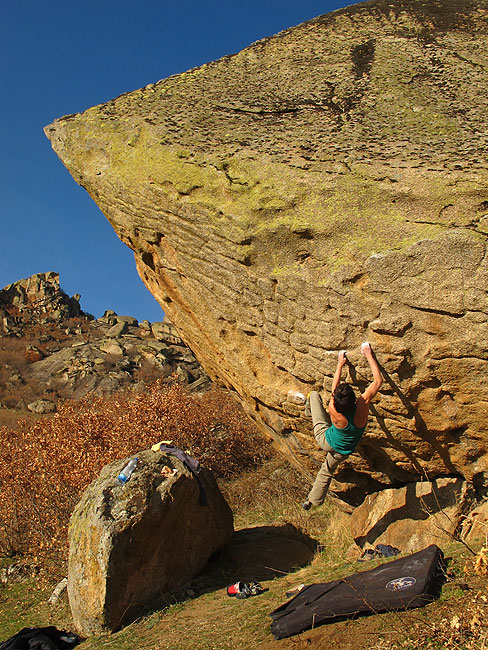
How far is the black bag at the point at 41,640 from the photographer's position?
16.8 feet

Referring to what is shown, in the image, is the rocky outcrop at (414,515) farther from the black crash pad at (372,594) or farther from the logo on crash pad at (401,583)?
the logo on crash pad at (401,583)

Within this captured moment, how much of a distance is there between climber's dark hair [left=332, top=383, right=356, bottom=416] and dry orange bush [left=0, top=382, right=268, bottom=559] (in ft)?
18.5

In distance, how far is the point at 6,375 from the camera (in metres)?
24.9

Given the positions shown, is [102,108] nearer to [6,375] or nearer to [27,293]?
[6,375]

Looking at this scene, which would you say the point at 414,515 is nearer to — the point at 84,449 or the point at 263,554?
the point at 263,554

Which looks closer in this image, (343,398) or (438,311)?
(438,311)

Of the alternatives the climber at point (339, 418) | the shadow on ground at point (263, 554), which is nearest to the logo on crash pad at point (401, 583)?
the climber at point (339, 418)

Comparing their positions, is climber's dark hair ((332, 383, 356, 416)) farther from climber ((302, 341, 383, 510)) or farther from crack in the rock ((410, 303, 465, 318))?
crack in the rock ((410, 303, 465, 318))

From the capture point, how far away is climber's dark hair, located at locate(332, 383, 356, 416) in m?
4.65

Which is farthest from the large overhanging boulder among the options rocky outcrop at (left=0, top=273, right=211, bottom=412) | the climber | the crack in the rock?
rocky outcrop at (left=0, top=273, right=211, bottom=412)

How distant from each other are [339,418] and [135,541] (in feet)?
8.50

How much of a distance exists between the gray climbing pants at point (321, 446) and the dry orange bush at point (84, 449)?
4.64 meters

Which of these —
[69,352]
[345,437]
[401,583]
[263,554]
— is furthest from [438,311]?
[69,352]

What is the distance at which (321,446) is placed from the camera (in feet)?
17.4
